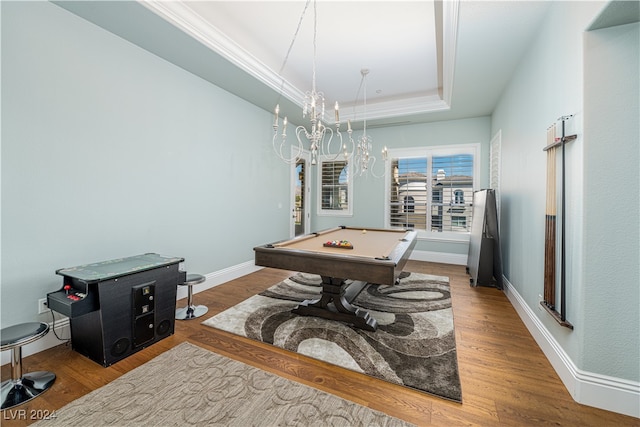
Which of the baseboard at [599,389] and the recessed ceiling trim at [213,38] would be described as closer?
the baseboard at [599,389]

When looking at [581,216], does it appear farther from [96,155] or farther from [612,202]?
[96,155]

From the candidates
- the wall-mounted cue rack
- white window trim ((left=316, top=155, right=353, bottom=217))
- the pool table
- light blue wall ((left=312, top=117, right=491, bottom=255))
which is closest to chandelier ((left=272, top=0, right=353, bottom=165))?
white window trim ((left=316, top=155, right=353, bottom=217))

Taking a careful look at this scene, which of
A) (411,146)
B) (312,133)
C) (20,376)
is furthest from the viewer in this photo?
(411,146)

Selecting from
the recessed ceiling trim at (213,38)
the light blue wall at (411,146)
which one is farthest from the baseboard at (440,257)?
the recessed ceiling trim at (213,38)

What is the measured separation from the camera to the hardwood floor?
1.54m

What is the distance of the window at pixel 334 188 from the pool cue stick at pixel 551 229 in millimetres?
4159

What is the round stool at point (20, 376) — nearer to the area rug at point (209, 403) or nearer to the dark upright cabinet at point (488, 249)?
the area rug at point (209, 403)

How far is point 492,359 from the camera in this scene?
2094 millimetres

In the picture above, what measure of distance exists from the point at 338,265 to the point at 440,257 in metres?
3.93

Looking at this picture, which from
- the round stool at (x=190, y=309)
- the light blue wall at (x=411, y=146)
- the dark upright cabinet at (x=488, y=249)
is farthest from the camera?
the light blue wall at (x=411, y=146)

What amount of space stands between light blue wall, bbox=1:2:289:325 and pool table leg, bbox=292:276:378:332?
179 cm

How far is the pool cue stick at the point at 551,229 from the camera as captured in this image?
2.00m

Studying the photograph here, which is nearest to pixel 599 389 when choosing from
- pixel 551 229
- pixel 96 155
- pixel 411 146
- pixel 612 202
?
pixel 551 229

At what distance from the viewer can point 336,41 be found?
3174 millimetres
